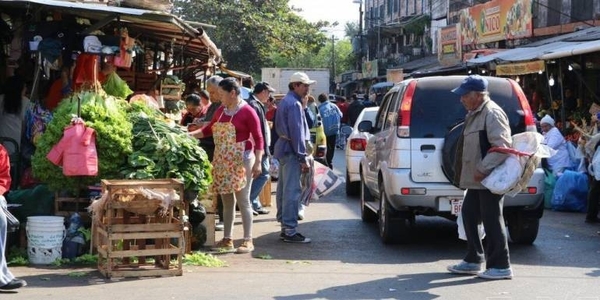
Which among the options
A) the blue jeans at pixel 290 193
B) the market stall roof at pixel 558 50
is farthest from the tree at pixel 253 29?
the blue jeans at pixel 290 193

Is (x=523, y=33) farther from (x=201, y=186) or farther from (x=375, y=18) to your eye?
(x=375, y=18)

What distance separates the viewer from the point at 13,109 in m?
11.1

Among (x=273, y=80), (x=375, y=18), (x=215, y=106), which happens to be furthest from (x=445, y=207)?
(x=375, y=18)

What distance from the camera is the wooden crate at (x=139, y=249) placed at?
8516 millimetres

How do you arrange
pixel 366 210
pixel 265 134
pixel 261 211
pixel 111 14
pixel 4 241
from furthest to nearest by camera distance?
pixel 261 211
pixel 366 210
pixel 265 134
pixel 111 14
pixel 4 241

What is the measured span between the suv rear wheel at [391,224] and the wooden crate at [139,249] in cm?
263

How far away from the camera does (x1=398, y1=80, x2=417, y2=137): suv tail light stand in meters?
10.1

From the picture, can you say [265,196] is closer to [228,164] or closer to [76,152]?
[228,164]

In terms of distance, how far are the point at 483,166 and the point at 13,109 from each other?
18.4 feet

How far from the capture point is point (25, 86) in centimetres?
1141

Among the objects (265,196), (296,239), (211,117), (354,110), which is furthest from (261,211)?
(354,110)

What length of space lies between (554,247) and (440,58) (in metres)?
28.0

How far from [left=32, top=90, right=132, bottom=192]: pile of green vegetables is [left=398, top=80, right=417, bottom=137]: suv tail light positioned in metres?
2.79

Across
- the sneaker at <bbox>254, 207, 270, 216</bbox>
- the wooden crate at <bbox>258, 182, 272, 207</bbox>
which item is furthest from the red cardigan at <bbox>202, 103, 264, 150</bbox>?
the wooden crate at <bbox>258, 182, 272, 207</bbox>
